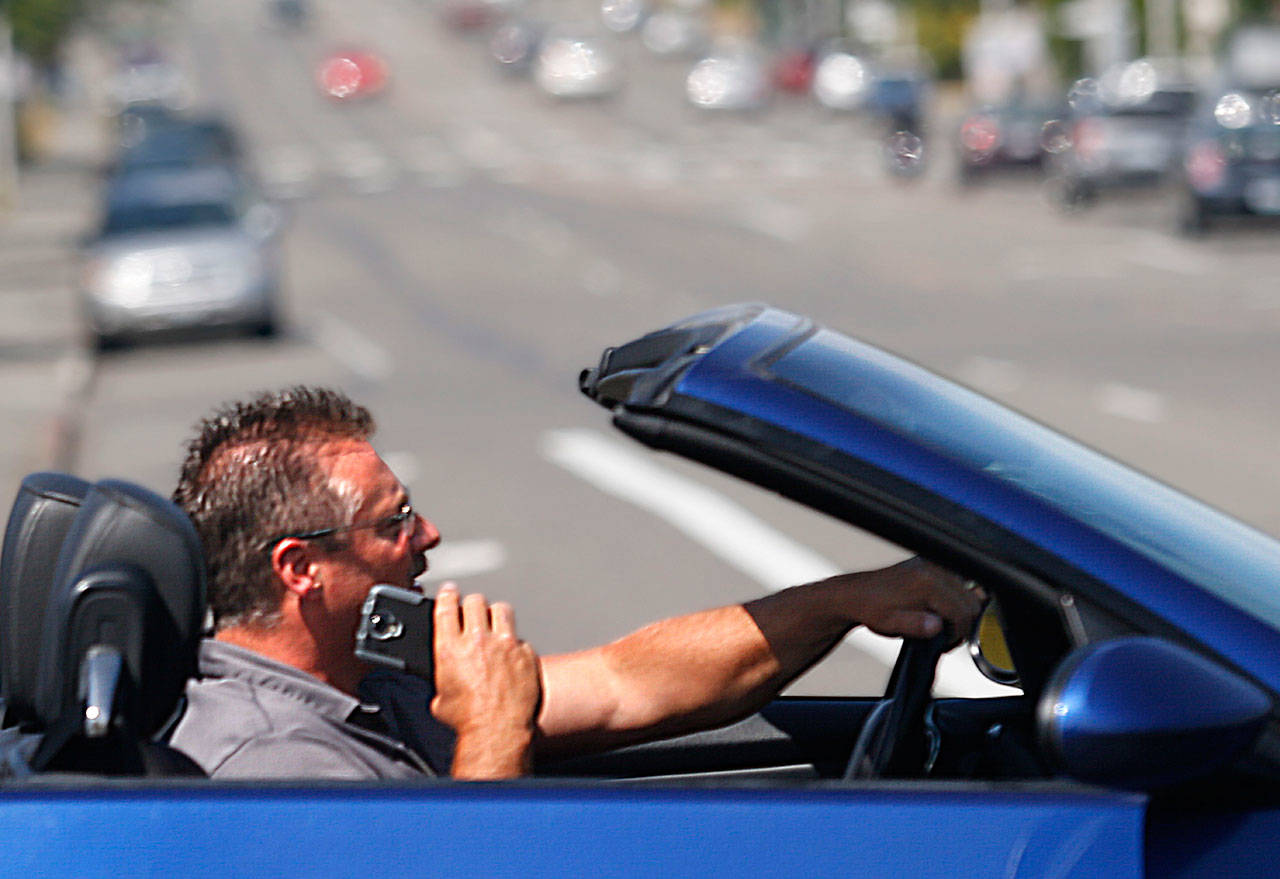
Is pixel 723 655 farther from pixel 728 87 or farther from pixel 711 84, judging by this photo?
pixel 711 84

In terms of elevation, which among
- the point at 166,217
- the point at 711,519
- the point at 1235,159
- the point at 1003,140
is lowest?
the point at 1003,140

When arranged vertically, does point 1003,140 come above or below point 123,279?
below

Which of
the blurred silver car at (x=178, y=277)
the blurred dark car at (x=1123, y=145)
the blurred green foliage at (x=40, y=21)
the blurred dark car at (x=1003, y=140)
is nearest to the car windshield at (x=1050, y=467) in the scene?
the blurred silver car at (x=178, y=277)

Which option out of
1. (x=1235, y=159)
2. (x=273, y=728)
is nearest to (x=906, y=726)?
(x=273, y=728)

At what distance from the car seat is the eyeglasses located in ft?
0.56

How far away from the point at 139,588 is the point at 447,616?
417 mm

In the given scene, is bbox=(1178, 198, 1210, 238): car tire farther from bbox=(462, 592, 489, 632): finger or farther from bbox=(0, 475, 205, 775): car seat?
bbox=(0, 475, 205, 775): car seat

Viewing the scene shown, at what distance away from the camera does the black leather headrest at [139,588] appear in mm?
2633

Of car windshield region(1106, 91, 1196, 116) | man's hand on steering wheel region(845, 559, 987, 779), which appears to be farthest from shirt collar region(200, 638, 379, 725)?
car windshield region(1106, 91, 1196, 116)

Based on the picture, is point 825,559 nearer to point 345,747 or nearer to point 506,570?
point 506,570

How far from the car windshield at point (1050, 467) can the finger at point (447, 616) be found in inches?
20.9

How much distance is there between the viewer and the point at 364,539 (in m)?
2.96

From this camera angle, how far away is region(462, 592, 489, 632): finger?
112 inches

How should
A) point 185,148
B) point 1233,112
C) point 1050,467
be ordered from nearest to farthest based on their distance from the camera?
1. point 1050,467
2. point 1233,112
3. point 185,148
